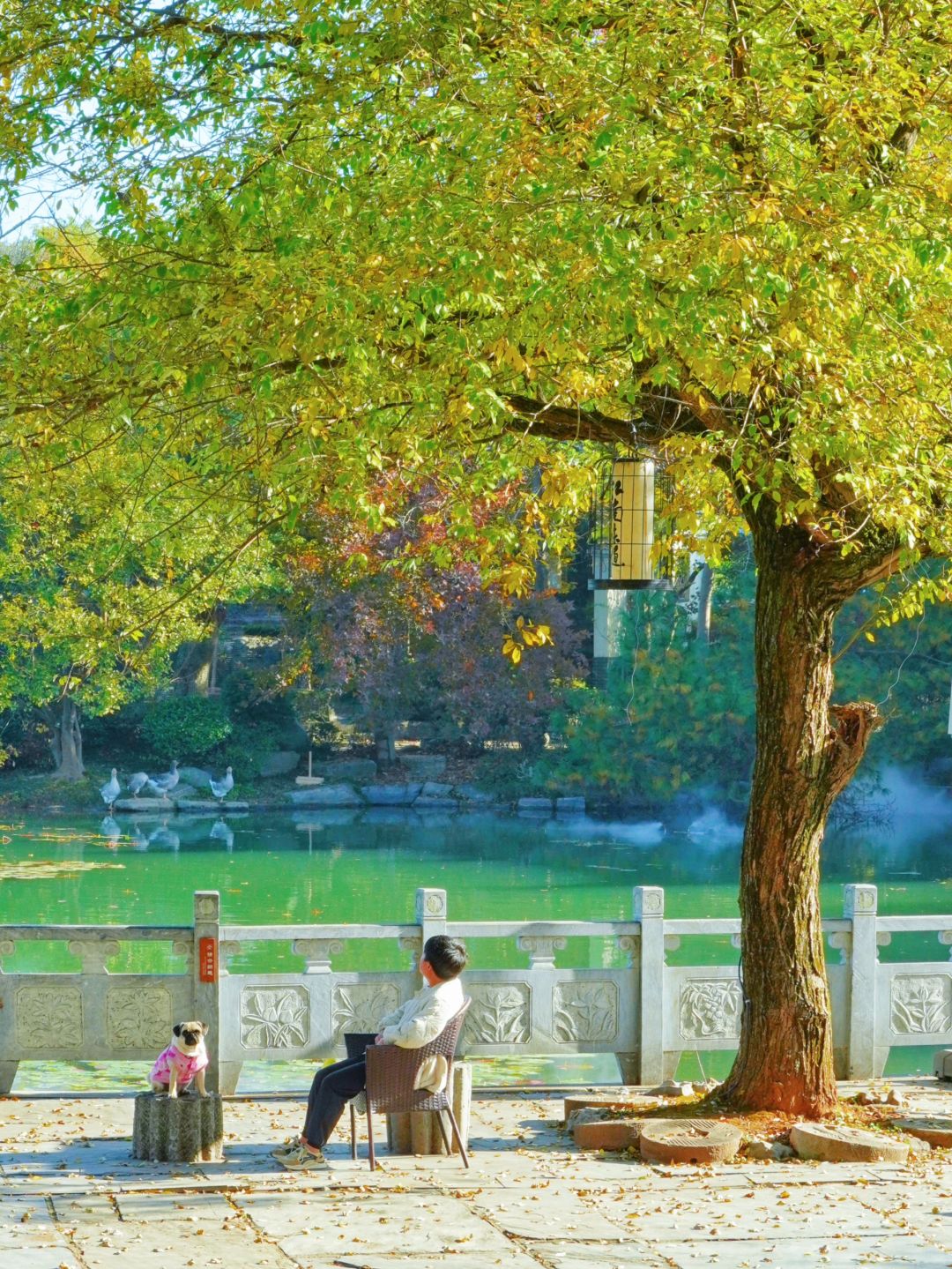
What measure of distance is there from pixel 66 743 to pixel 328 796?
13.6ft

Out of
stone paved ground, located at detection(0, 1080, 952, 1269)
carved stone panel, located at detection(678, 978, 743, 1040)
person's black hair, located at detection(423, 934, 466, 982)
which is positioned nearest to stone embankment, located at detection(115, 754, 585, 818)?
carved stone panel, located at detection(678, 978, 743, 1040)

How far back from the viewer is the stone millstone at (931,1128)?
6.64 metres

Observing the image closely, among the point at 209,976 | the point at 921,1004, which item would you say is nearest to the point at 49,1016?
the point at 209,976

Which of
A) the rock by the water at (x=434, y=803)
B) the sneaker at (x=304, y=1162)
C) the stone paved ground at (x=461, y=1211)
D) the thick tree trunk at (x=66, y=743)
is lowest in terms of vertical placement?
the stone paved ground at (x=461, y=1211)

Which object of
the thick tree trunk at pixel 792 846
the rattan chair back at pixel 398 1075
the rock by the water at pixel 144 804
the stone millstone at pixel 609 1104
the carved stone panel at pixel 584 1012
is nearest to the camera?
the rattan chair back at pixel 398 1075

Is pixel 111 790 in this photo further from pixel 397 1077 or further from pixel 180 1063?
pixel 397 1077

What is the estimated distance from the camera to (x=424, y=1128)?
20.9 feet

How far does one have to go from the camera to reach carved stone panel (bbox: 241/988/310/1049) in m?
7.67

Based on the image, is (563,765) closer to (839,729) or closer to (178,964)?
(178,964)

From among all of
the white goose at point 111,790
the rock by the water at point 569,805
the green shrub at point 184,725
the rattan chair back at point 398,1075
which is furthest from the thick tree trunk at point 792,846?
the green shrub at point 184,725

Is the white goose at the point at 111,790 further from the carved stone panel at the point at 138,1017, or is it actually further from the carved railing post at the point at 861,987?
the carved railing post at the point at 861,987

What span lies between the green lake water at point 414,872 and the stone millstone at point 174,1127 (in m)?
5.53

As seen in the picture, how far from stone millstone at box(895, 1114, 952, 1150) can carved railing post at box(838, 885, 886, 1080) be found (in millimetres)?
1180

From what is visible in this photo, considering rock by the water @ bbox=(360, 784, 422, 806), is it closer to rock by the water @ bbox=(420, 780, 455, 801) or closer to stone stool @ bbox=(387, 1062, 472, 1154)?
rock by the water @ bbox=(420, 780, 455, 801)
